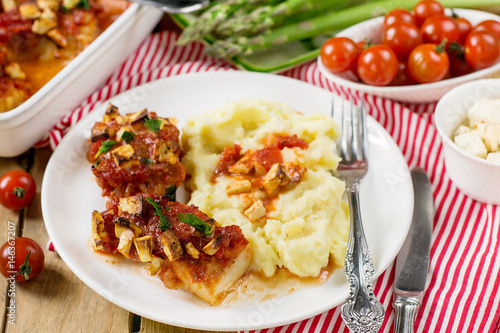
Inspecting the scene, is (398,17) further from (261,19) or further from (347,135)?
(347,135)

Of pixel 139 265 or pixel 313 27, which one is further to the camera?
pixel 313 27

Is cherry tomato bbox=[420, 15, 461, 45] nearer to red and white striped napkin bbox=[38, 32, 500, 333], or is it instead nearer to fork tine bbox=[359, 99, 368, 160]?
red and white striped napkin bbox=[38, 32, 500, 333]

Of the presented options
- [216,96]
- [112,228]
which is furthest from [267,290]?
[216,96]

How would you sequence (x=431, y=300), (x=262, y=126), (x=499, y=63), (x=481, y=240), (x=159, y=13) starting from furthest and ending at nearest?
(x=159, y=13) < (x=499, y=63) < (x=262, y=126) < (x=481, y=240) < (x=431, y=300)

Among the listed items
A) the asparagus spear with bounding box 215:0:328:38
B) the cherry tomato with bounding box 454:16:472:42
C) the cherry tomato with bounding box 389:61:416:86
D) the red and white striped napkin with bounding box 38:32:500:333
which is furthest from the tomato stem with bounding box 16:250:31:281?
the cherry tomato with bounding box 454:16:472:42

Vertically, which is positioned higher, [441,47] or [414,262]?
[441,47]

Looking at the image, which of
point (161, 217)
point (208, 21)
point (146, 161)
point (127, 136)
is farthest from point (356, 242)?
point (208, 21)

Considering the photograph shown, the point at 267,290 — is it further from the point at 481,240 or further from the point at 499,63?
the point at 499,63
